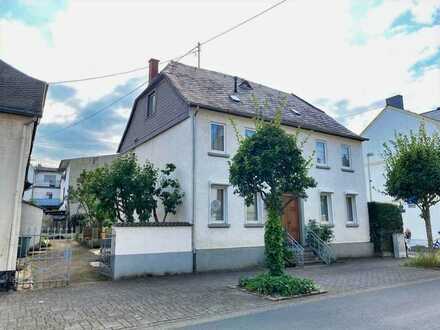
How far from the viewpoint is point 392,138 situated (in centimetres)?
2784

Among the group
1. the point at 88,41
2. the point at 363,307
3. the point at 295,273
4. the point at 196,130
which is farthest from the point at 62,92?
the point at 363,307

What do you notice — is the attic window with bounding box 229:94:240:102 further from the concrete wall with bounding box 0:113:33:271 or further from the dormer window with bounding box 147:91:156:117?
the concrete wall with bounding box 0:113:33:271

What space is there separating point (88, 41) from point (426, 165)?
1383cm

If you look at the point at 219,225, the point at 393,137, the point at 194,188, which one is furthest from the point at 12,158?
the point at 393,137

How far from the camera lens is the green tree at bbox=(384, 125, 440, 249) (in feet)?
45.7

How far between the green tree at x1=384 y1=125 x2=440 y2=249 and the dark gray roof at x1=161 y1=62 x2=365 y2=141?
4009 mm

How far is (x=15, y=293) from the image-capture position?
864cm

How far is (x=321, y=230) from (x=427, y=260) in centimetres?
432

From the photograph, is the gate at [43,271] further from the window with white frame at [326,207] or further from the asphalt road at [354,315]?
the window with white frame at [326,207]

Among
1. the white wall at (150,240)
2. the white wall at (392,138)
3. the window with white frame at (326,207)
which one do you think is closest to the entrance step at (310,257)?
the window with white frame at (326,207)

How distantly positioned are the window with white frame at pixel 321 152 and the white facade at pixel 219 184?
7.5 inches

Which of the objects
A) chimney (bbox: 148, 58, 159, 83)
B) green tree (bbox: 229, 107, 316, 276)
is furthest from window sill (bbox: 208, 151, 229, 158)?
chimney (bbox: 148, 58, 159, 83)

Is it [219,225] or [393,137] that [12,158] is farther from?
[393,137]

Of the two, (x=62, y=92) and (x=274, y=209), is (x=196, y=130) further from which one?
(x=62, y=92)
